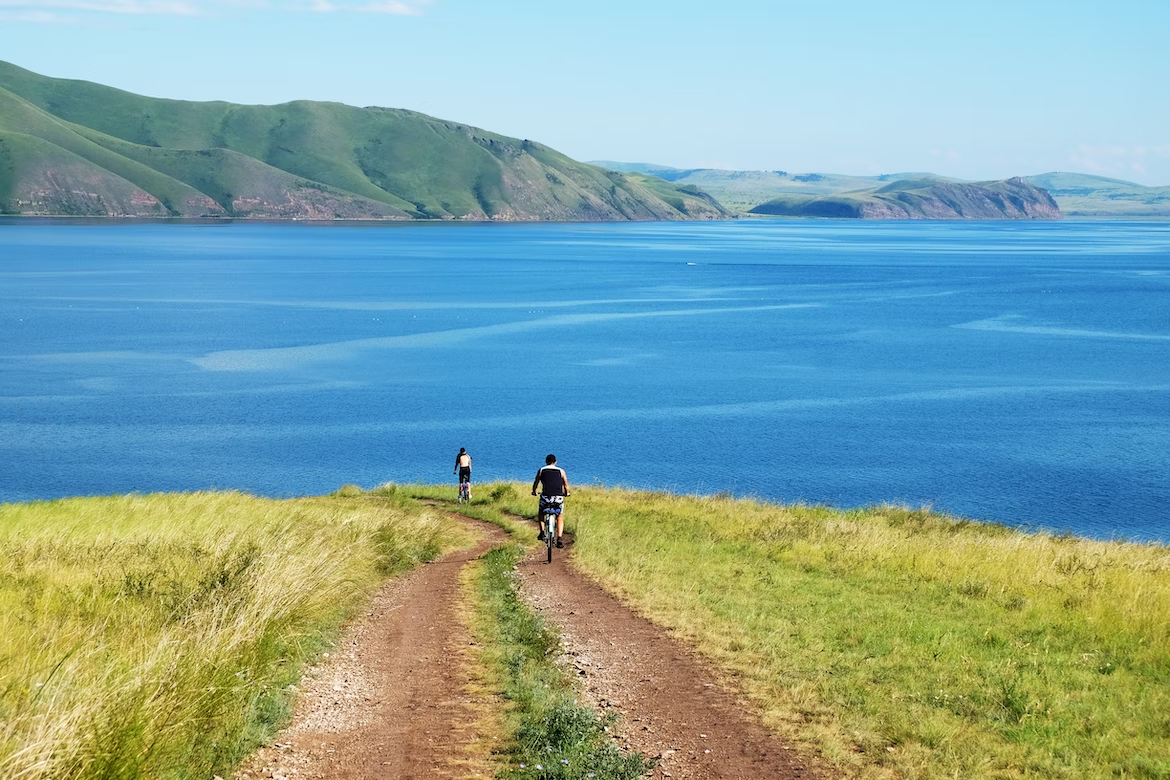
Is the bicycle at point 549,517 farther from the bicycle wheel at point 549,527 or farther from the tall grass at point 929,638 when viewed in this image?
the tall grass at point 929,638

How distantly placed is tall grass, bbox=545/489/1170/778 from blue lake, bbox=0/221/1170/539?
26.8 meters

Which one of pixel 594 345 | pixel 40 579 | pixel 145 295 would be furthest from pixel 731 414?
pixel 145 295

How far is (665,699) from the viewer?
10.9 metres

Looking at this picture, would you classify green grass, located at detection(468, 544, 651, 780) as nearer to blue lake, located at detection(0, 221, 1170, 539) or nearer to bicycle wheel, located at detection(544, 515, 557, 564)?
bicycle wheel, located at detection(544, 515, 557, 564)

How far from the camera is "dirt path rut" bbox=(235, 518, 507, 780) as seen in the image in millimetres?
8609

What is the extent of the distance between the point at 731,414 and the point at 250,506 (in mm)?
47986

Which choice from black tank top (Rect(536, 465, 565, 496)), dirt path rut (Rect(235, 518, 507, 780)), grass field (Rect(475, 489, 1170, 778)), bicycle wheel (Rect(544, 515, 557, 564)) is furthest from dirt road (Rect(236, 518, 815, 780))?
black tank top (Rect(536, 465, 565, 496))

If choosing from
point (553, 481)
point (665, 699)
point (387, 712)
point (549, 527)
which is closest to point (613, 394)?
point (553, 481)

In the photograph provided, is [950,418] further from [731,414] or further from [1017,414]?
[731,414]

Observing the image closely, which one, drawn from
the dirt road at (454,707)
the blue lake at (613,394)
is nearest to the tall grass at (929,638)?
the dirt road at (454,707)

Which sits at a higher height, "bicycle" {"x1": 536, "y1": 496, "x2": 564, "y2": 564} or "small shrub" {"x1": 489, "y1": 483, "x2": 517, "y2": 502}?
"bicycle" {"x1": 536, "y1": 496, "x2": 564, "y2": 564}

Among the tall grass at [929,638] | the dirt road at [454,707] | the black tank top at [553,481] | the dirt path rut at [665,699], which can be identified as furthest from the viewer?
the black tank top at [553,481]

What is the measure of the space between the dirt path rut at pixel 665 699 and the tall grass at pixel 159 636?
3.20m

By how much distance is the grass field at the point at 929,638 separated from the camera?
9.57 meters
